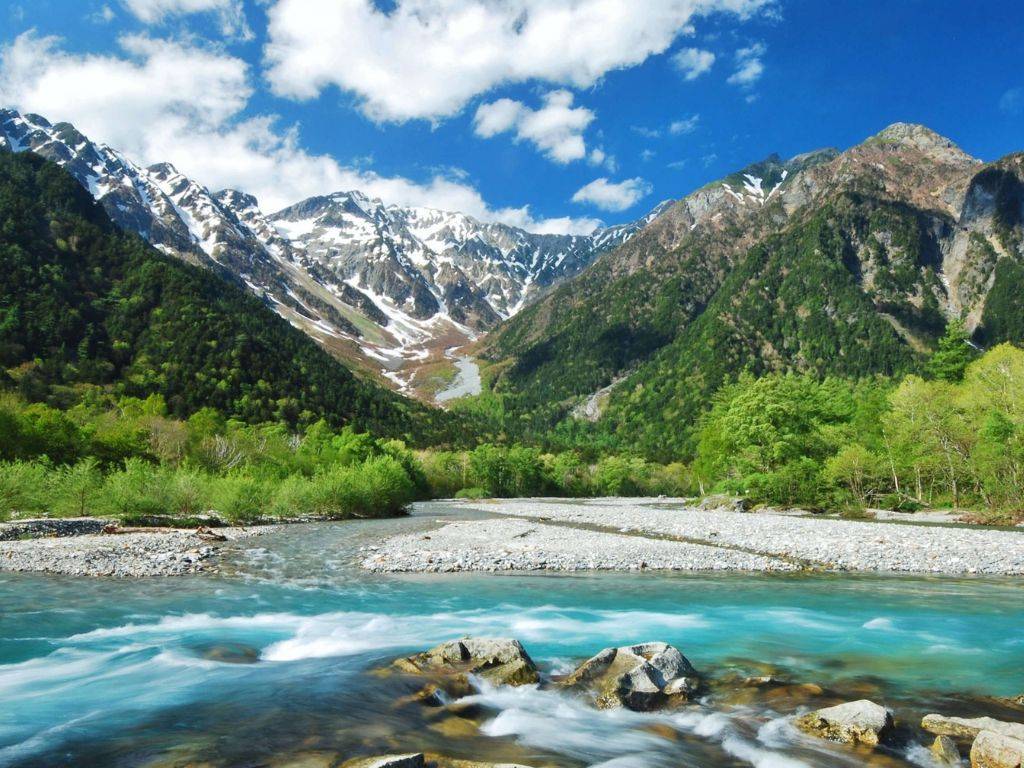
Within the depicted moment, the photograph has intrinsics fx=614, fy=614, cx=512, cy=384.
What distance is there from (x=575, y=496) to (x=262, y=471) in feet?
293

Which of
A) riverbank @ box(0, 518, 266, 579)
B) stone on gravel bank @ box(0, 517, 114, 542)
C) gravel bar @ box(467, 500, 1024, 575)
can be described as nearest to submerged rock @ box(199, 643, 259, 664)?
riverbank @ box(0, 518, 266, 579)

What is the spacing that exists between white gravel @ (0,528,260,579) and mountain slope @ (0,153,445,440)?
105 m

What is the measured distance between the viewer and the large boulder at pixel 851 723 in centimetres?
876

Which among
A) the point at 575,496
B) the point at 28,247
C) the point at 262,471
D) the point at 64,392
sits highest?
the point at 28,247

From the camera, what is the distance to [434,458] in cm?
13738

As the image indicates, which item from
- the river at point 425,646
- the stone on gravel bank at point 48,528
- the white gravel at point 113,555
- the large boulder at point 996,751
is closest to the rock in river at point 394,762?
the river at point 425,646

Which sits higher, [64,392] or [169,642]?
[64,392]

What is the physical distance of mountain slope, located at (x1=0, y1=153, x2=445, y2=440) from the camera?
451ft

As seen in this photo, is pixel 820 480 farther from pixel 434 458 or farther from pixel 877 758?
pixel 434 458

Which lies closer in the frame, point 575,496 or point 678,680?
point 678,680

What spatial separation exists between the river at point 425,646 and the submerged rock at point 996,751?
914mm

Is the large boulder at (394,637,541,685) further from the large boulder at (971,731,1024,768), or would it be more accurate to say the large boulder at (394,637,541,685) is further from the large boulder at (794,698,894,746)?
the large boulder at (971,731,1024,768)

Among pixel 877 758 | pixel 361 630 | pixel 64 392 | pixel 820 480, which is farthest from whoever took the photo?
pixel 64 392

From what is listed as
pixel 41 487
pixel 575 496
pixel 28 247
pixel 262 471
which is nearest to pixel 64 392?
pixel 28 247
